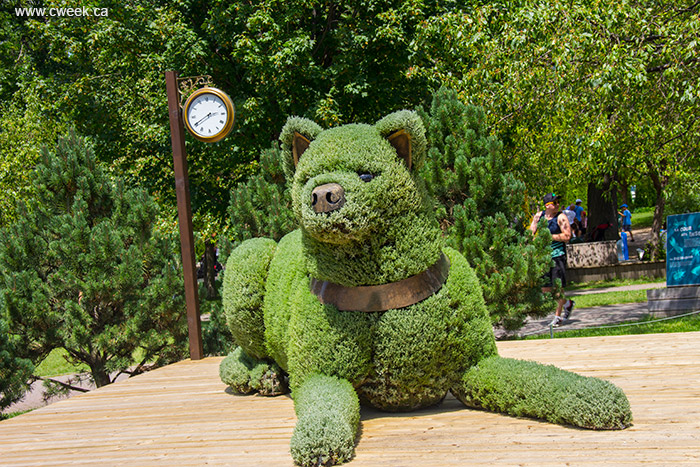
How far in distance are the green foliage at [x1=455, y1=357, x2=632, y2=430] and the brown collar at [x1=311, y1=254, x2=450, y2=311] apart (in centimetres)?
52

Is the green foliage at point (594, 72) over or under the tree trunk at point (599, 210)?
over

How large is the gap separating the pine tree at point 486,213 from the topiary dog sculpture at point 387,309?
286 cm

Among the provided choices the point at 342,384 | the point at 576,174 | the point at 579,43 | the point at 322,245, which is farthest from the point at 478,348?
the point at 576,174

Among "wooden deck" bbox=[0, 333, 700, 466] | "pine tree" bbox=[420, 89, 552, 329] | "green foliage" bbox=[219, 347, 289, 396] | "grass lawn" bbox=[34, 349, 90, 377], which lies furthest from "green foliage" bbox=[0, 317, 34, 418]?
"grass lawn" bbox=[34, 349, 90, 377]

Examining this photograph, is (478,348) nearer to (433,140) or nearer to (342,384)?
(342,384)

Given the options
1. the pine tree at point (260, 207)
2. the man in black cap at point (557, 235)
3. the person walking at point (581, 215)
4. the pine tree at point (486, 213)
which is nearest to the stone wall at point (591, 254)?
the person walking at point (581, 215)

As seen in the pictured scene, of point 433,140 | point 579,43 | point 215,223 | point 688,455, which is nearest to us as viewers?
point 688,455

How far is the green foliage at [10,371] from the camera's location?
5.82 m

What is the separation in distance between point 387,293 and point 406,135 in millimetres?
813

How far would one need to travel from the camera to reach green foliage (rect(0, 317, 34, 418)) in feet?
19.1

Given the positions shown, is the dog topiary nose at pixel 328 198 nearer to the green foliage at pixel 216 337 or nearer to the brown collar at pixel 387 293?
the brown collar at pixel 387 293

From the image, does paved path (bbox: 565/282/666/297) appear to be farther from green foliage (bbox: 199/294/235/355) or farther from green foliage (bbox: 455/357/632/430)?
green foliage (bbox: 455/357/632/430)

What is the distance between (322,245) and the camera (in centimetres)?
304

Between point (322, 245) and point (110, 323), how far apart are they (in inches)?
172
